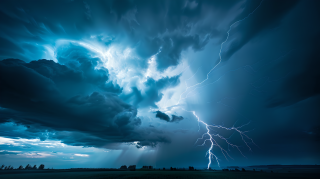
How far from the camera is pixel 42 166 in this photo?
173 meters

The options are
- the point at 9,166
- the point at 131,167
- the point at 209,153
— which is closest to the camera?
the point at 209,153

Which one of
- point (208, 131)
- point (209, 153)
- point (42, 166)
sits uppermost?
point (208, 131)

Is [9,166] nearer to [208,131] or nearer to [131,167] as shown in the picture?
[131,167]

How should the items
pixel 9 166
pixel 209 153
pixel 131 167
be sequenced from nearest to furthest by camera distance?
pixel 209 153, pixel 131 167, pixel 9 166

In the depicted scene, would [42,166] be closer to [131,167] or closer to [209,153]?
[131,167]

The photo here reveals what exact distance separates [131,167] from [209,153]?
411ft

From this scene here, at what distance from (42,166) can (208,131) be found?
23762 cm

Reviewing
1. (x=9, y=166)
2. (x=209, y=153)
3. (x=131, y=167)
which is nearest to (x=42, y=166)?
(x=9, y=166)

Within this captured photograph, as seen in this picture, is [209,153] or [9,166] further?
[9,166]

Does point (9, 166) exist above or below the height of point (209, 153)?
below

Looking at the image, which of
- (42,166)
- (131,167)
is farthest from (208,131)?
(42,166)

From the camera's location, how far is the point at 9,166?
165125 millimetres

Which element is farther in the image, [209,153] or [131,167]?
[131,167]

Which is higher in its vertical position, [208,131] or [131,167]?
[208,131]
